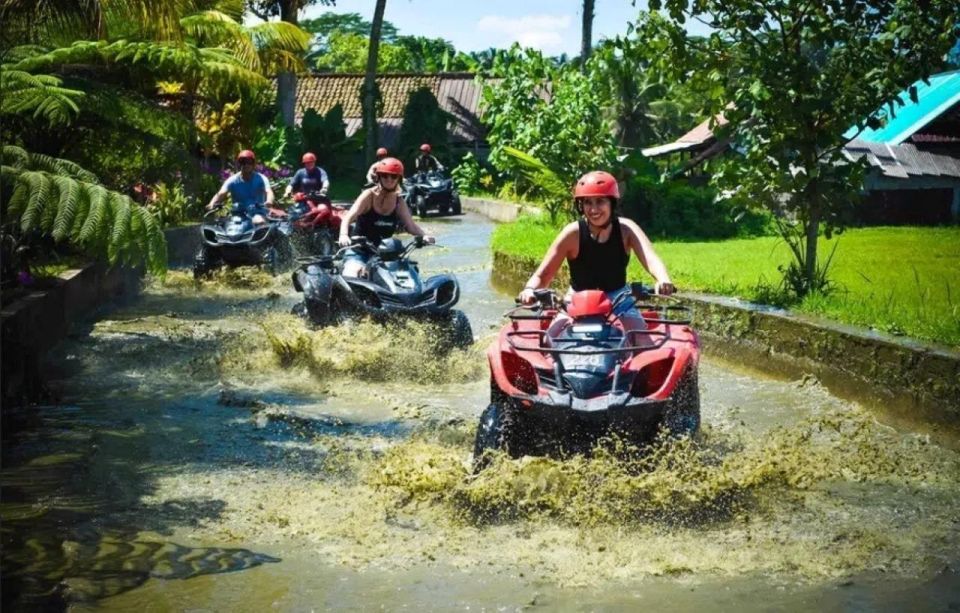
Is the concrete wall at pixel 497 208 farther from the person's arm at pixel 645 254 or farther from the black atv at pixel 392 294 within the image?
the person's arm at pixel 645 254

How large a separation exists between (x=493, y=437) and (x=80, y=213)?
95.7 inches

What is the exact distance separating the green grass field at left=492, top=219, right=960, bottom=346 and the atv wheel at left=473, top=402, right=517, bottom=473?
3.67 metres

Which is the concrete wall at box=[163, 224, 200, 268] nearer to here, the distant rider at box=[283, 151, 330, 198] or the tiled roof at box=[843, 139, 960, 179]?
the distant rider at box=[283, 151, 330, 198]

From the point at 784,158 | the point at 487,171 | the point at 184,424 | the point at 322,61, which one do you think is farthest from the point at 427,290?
the point at 322,61

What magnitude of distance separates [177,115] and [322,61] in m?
80.0

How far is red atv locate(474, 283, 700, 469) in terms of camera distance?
6.59 m

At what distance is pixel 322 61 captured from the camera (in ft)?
299

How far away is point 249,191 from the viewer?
57.9 ft

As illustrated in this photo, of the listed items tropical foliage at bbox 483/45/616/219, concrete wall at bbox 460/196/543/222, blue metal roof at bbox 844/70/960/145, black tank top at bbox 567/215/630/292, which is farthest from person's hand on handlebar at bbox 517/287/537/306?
blue metal roof at bbox 844/70/960/145

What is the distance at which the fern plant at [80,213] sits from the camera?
6.99 metres

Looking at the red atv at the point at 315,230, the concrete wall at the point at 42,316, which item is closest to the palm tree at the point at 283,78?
the red atv at the point at 315,230

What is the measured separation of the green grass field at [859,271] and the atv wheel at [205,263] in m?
3.86

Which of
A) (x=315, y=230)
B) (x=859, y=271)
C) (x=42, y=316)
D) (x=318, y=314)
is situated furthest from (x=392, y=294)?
(x=315, y=230)

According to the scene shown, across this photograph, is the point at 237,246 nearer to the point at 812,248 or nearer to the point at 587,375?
the point at 812,248
